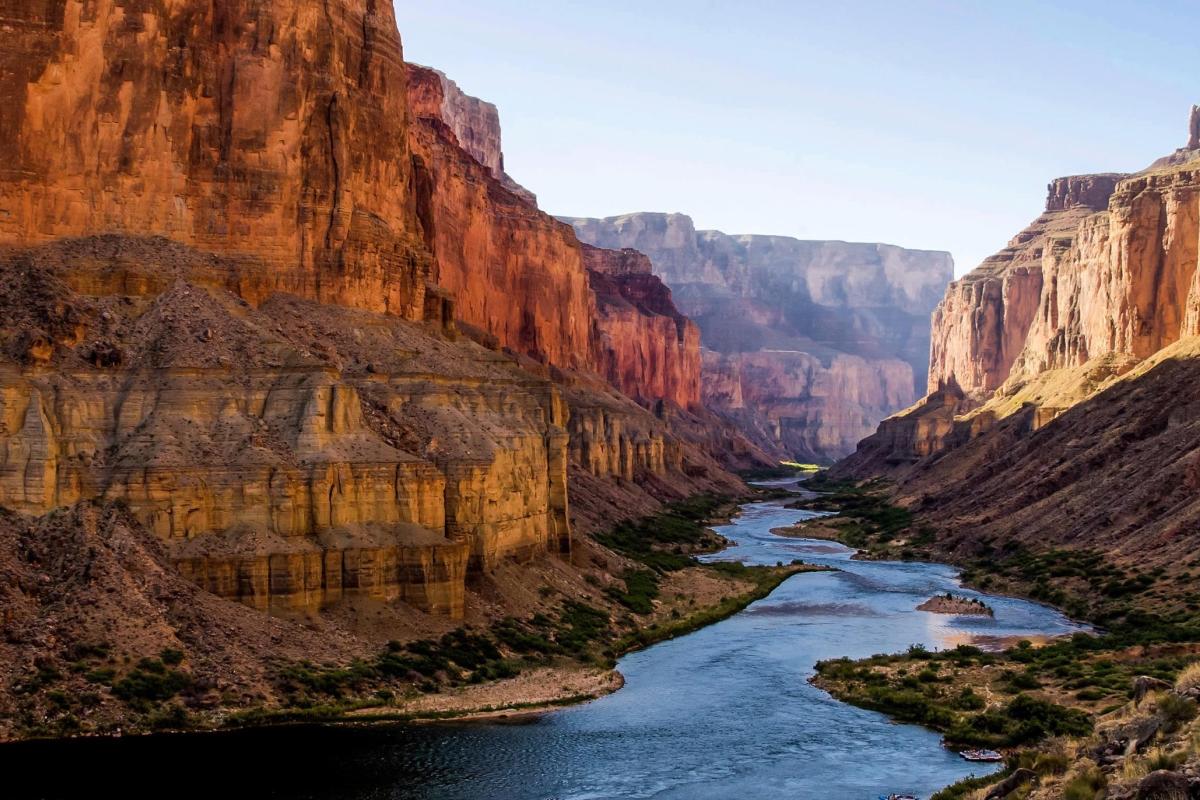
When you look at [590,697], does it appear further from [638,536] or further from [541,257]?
[541,257]

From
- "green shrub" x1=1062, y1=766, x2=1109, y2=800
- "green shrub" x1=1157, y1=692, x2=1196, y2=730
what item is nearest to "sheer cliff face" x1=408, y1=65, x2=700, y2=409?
"green shrub" x1=1157, y1=692, x2=1196, y2=730

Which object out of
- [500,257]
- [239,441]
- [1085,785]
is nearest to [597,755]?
[239,441]

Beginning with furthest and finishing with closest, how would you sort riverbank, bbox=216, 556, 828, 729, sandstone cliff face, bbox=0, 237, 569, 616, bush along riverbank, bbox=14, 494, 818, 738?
sandstone cliff face, bbox=0, 237, 569, 616, riverbank, bbox=216, 556, 828, 729, bush along riverbank, bbox=14, 494, 818, 738

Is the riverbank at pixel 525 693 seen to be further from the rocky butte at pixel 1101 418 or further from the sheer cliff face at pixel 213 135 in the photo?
the rocky butte at pixel 1101 418

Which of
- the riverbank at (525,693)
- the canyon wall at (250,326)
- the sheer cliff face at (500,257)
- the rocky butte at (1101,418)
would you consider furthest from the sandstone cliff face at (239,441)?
the sheer cliff face at (500,257)

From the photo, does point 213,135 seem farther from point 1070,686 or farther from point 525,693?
point 1070,686

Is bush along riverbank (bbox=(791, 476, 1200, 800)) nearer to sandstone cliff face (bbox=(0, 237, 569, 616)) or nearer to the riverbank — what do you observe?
the riverbank

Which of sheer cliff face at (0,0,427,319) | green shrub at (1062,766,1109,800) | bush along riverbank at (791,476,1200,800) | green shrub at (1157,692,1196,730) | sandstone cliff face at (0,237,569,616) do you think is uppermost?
sheer cliff face at (0,0,427,319)

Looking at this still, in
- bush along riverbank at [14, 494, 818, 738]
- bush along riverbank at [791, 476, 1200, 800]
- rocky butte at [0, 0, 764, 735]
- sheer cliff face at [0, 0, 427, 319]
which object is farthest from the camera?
sheer cliff face at [0, 0, 427, 319]
